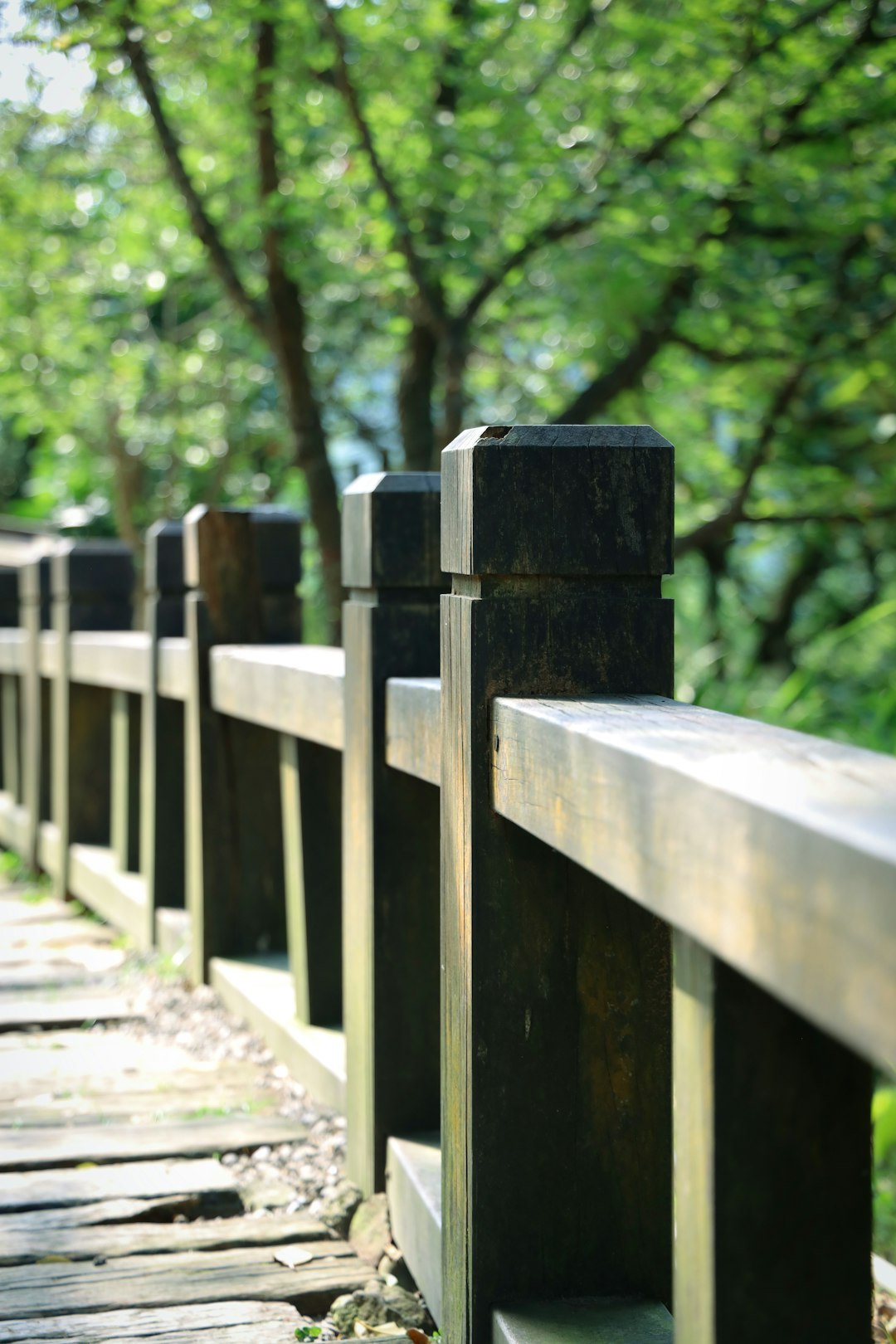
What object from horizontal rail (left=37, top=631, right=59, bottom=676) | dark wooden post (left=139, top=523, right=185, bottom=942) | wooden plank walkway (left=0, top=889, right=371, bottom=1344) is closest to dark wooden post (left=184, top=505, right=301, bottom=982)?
wooden plank walkway (left=0, top=889, right=371, bottom=1344)

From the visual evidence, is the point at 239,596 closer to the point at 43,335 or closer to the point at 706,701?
the point at 706,701

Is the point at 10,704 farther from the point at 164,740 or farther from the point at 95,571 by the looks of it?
the point at 164,740

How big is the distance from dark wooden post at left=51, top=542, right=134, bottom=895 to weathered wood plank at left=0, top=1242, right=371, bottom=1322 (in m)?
3.06

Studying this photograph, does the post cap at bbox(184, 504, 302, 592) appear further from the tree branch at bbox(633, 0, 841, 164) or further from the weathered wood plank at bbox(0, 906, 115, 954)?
the tree branch at bbox(633, 0, 841, 164)

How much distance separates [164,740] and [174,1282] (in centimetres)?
219

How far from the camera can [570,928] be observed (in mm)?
1779

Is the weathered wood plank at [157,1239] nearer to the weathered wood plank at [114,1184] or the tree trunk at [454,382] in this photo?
the weathered wood plank at [114,1184]

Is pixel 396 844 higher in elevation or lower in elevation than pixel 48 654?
lower

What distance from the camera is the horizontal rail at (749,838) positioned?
887 millimetres

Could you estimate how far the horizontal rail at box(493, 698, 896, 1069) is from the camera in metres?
0.89

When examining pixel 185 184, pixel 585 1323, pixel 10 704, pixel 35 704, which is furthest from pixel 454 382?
pixel 585 1323

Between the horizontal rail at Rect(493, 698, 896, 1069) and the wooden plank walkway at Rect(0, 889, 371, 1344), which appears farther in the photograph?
the wooden plank walkway at Rect(0, 889, 371, 1344)

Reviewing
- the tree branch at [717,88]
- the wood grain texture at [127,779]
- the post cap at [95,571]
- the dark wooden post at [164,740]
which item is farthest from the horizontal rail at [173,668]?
the tree branch at [717,88]

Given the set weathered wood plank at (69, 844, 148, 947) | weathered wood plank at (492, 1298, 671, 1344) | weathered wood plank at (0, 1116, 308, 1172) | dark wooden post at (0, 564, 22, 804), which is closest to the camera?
weathered wood plank at (492, 1298, 671, 1344)
